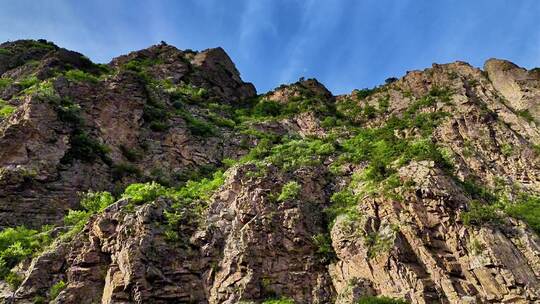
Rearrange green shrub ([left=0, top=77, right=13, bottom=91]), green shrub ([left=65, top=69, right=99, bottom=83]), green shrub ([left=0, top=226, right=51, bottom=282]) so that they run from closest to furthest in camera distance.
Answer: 1. green shrub ([left=0, top=226, right=51, bottom=282])
2. green shrub ([left=65, top=69, right=99, bottom=83])
3. green shrub ([left=0, top=77, right=13, bottom=91])

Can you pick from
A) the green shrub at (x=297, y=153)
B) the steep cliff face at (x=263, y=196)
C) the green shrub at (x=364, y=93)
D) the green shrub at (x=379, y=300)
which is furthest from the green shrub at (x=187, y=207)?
the green shrub at (x=364, y=93)

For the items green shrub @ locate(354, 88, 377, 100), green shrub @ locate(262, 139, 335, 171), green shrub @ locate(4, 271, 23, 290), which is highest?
green shrub @ locate(354, 88, 377, 100)

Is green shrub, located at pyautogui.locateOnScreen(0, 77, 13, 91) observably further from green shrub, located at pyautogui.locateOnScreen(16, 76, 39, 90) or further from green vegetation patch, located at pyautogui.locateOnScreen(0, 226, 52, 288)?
green vegetation patch, located at pyautogui.locateOnScreen(0, 226, 52, 288)

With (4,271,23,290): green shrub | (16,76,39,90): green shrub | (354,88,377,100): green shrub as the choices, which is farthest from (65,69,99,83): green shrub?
(354,88,377,100): green shrub

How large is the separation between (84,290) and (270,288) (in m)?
8.00

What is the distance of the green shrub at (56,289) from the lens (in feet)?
66.3

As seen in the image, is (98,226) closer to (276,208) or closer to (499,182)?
(276,208)

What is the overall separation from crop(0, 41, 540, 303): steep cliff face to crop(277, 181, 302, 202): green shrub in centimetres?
9

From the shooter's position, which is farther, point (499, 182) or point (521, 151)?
point (521, 151)

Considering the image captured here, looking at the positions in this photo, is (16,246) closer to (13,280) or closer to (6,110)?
(13,280)

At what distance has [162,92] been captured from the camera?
44.0 m

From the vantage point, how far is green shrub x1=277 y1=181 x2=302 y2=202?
84.0 feet

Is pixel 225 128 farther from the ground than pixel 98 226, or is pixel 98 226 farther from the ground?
pixel 225 128

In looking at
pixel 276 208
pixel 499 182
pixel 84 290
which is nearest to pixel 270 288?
pixel 276 208
